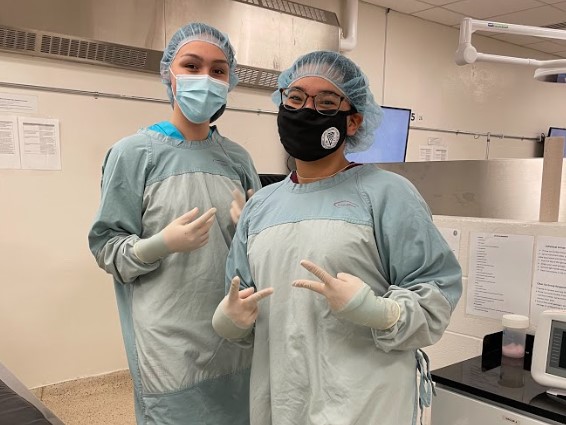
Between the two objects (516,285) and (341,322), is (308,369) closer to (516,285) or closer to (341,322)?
(341,322)

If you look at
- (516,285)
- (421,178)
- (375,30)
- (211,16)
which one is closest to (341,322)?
(516,285)

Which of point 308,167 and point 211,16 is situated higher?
point 211,16

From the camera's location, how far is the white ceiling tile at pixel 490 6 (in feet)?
14.9

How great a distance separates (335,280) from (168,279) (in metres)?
0.64

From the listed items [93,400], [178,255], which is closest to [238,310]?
[178,255]

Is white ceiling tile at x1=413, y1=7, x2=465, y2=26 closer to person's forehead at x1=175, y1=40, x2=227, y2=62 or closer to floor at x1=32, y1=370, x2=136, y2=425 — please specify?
person's forehead at x1=175, y1=40, x2=227, y2=62

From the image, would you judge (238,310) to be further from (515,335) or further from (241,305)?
(515,335)

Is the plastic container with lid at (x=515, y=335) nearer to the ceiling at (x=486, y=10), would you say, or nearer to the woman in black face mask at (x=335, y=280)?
the woman in black face mask at (x=335, y=280)

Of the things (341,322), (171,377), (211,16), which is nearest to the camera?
(341,322)

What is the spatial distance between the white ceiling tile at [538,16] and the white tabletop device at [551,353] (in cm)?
421

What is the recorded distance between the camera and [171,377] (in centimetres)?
151

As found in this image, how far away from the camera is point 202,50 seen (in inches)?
63.2

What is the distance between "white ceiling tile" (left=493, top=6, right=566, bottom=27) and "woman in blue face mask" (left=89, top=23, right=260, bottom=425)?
14.1ft

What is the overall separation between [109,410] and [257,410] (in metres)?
2.07
